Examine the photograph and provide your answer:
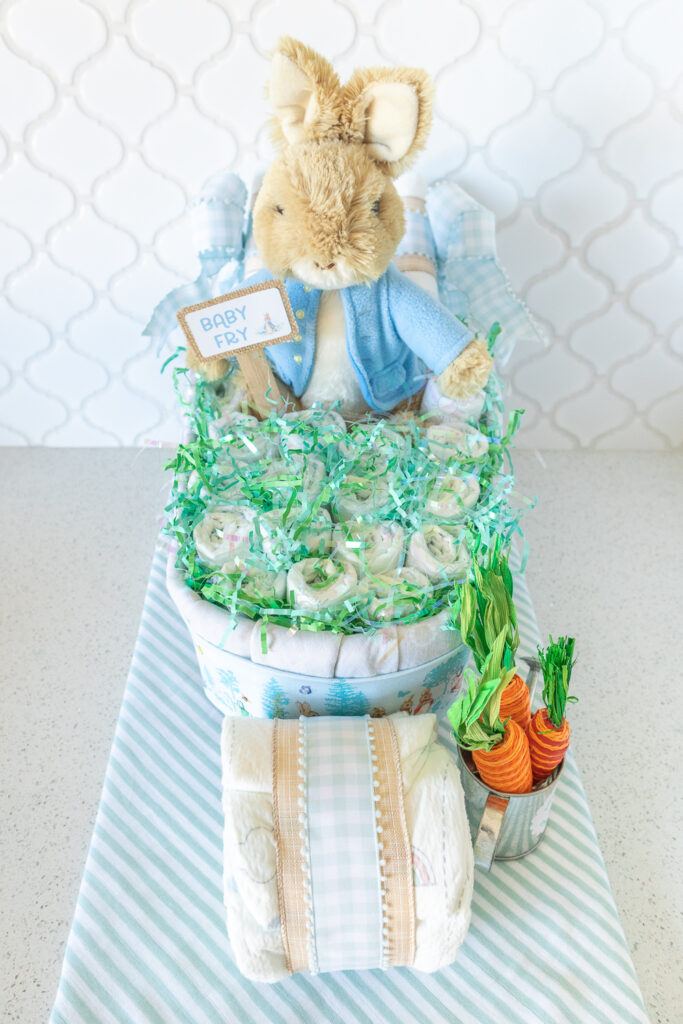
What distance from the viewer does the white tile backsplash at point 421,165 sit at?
0.96m

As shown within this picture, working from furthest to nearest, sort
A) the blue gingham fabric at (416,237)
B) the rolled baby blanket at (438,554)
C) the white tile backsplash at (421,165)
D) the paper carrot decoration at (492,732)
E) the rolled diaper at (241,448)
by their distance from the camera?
the blue gingham fabric at (416,237), the white tile backsplash at (421,165), the rolled diaper at (241,448), the rolled baby blanket at (438,554), the paper carrot decoration at (492,732)

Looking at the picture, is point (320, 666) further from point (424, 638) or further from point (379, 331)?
point (379, 331)

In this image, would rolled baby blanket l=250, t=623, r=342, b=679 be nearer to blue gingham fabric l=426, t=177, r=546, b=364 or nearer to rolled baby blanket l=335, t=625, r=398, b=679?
rolled baby blanket l=335, t=625, r=398, b=679

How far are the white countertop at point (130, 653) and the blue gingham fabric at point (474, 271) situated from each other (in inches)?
12.9

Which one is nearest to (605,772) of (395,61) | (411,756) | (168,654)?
(411,756)

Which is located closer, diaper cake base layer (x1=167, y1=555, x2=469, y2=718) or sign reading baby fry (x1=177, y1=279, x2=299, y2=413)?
diaper cake base layer (x1=167, y1=555, x2=469, y2=718)

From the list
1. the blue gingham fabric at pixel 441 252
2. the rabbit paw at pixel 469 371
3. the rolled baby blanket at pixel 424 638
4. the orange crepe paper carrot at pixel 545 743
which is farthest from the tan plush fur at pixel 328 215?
the orange crepe paper carrot at pixel 545 743

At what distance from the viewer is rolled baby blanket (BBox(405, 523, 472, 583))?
2.34ft

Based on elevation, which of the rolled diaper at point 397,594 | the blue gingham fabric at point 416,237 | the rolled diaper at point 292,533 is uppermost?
the blue gingham fabric at point 416,237

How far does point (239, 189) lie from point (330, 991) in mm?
940

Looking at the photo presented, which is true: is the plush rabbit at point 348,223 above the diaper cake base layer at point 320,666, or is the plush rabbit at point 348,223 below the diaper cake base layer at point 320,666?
above

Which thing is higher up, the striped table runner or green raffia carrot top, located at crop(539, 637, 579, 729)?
green raffia carrot top, located at crop(539, 637, 579, 729)

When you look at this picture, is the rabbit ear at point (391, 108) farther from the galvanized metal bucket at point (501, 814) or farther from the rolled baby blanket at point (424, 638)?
the galvanized metal bucket at point (501, 814)

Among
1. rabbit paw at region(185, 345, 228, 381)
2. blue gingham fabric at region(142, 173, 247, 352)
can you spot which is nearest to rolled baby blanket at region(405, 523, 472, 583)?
rabbit paw at region(185, 345, 228, 381)
